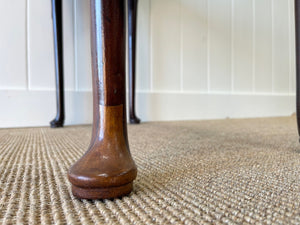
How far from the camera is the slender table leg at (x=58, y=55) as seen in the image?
2.55 ft

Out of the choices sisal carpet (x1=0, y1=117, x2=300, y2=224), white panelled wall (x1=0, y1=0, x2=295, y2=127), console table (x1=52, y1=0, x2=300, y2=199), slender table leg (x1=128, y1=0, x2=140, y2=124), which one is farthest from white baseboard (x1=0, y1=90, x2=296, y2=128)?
console table (x1=52, y1=0, x2=300, y2=199)

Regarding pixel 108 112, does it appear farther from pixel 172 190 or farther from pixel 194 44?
pixel 194 44

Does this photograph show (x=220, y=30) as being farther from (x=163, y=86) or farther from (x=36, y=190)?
(x=36, y=190)

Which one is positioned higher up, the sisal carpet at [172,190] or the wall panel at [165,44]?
the wall panel at [165,44]

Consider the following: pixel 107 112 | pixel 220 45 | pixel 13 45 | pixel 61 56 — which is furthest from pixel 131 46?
pixel 107 112

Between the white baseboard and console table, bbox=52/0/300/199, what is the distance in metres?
0.72

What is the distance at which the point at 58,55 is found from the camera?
80 centimetres

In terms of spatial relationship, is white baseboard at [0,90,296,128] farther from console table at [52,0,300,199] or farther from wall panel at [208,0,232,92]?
console table at [52,0,300,199]

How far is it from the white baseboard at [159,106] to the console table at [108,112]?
28.3 inches

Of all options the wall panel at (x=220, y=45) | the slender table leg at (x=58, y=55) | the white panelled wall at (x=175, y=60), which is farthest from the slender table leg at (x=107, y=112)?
the wall panel at (x=220, y=45)

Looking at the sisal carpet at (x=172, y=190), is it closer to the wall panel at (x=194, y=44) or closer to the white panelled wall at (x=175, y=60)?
the white panelled wall at (x=175, y=60)

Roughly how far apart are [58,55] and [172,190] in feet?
2.22

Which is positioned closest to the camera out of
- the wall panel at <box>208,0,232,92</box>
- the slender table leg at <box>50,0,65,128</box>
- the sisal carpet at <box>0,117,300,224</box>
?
the sisal carpet at <box>0,117,300,224</box>

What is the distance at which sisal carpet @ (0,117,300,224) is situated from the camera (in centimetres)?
19
